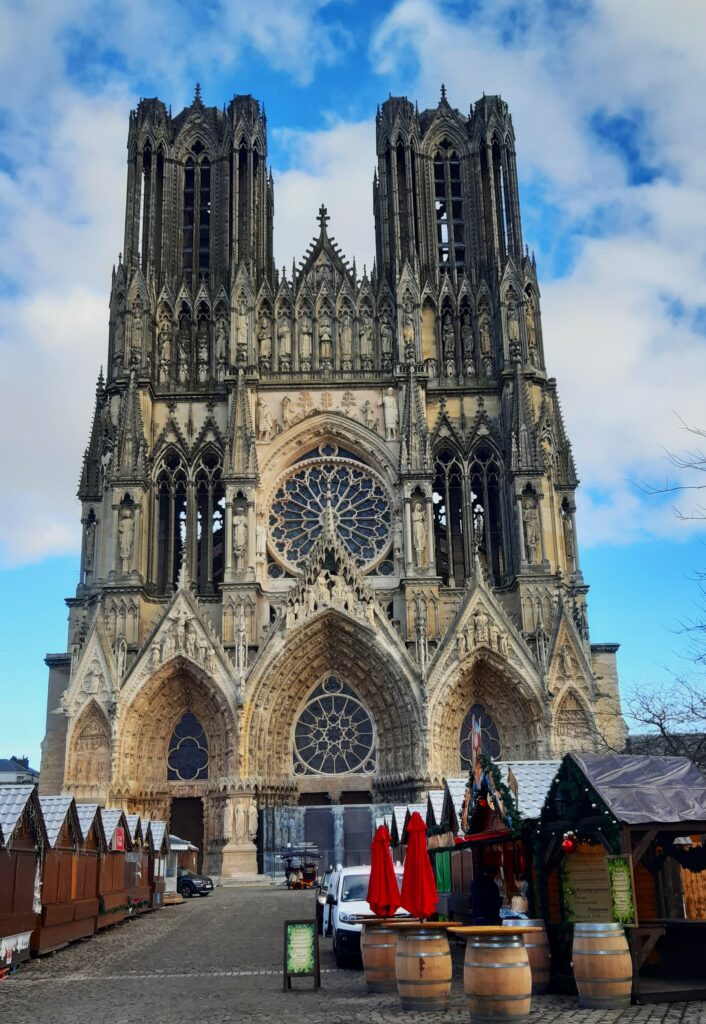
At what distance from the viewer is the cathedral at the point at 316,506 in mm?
34812

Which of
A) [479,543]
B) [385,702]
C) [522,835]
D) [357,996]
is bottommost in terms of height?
[357,996]

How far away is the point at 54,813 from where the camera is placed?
19.0 m

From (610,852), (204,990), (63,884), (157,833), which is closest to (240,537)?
(157,833)

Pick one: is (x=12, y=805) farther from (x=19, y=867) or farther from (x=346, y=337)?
(x=346, y=337)

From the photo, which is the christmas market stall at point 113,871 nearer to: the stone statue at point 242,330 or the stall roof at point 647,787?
the stall roof at point 647,787

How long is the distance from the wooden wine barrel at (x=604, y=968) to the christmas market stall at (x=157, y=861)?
18.1 meters

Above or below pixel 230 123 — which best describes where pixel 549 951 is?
below

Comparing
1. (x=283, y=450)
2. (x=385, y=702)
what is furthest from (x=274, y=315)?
(x=385, y=702)

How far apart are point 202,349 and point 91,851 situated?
23428 millimetres

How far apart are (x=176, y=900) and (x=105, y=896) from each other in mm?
7475

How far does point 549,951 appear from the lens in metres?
13.0

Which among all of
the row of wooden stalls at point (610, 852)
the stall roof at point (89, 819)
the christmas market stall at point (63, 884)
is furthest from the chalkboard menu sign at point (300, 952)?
the stall roof at point (89, 819)

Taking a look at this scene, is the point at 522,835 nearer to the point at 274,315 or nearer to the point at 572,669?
the point at 572,669

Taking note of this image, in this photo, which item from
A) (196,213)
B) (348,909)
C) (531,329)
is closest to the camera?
(348,909)
